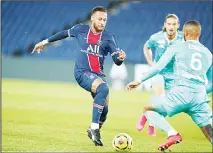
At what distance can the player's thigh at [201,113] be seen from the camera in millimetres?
5223

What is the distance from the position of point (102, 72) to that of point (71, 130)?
2.43 feet

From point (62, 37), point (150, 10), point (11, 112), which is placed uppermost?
point (150, 10)

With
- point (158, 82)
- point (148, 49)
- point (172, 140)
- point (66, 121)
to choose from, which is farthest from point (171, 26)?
point (66, 121)

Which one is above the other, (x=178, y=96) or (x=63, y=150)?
(x=178, y=96)

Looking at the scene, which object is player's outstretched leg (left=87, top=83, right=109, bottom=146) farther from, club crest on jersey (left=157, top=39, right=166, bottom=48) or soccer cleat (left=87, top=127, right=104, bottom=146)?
club crest on jersey (left=157, top=39, right=166, bottom=48)

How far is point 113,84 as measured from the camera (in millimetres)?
6133

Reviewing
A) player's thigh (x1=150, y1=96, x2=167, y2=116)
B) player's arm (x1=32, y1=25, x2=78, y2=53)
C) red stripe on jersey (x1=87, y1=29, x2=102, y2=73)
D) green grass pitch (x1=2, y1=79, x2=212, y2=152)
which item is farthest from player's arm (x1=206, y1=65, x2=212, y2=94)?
player's arm (x1=32, y1=25, x2=78, y2=53)

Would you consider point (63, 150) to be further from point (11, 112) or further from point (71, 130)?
point (11, 112)

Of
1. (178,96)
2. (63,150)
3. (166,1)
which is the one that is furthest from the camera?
(166,1)

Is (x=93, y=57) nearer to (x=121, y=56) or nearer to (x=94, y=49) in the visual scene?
(x=94, y=49)

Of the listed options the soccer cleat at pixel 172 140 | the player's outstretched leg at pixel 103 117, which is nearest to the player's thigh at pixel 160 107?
the soccer cleat at pixel 172 140

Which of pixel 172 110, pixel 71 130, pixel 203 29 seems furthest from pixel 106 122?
pixel 203 29

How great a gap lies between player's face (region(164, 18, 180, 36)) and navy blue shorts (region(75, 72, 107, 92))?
2.72 ft

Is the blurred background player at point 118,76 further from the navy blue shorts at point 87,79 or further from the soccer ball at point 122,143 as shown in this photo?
the soccer ball at point 122,143
